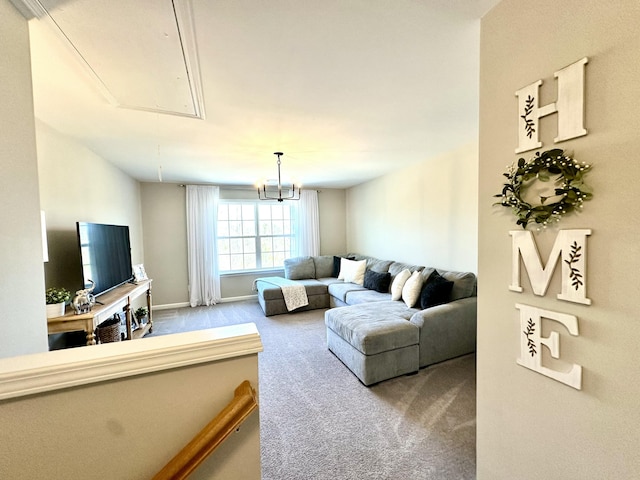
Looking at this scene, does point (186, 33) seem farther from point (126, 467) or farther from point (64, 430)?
point (126, 467)

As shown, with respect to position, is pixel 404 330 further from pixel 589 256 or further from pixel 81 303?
pixel 81 303

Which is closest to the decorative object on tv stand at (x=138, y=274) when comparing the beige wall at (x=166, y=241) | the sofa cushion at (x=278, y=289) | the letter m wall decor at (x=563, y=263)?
the beige wall at (x=166, y=241)

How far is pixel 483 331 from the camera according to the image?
1.38 metres

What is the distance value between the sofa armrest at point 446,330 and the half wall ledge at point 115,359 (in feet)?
7.16

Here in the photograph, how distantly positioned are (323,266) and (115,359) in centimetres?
486

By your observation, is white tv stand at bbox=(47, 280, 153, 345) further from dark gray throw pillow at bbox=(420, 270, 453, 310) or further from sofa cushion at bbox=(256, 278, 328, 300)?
dark gray throw pillow at bbox=(420, 270, 453, 310)

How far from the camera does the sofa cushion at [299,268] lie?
Result: 5.39 metres

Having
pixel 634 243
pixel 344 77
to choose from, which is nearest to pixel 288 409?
pixel 634 243

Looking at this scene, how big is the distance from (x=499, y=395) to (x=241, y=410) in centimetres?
123

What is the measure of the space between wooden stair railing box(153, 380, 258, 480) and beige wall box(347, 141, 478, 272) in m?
3.07

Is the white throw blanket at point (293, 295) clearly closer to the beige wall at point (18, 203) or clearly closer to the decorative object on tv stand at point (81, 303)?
the decorative object on tv stand at point (81, 303)

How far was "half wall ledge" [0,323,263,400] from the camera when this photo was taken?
766 mm

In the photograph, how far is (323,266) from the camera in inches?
222

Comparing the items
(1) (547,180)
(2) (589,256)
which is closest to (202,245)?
(1) (547,180)
